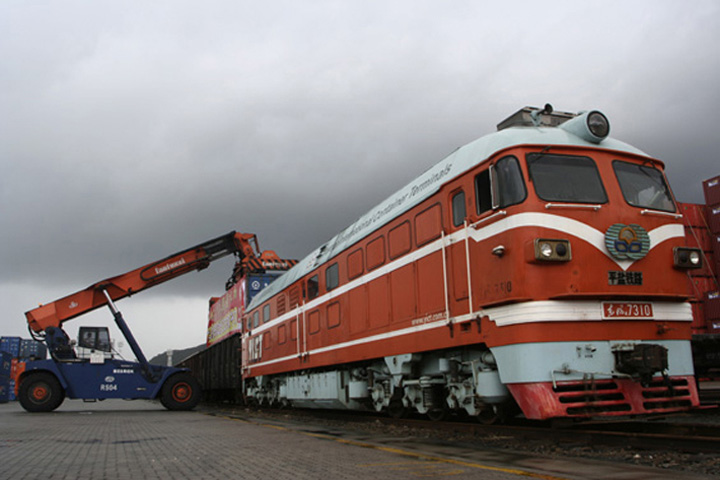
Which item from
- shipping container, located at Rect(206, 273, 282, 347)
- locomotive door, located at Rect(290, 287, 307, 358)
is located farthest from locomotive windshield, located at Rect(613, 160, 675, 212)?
shipping container, located at Rect(206, 273, 282, 347)

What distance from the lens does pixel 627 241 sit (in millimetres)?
7480

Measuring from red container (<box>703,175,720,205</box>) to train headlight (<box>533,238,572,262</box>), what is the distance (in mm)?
14215

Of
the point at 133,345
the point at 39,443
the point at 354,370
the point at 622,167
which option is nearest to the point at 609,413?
the point at 622,167

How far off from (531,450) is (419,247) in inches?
137

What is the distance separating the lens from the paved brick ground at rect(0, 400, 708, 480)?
558cm

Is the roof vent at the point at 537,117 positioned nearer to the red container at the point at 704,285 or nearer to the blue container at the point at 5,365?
the red container at the point at 704,285

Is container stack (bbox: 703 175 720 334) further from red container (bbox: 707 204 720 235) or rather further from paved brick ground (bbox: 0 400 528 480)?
paved brick ground (bbox: 0 400 528 480)

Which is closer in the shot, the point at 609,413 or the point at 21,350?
the point at 609,413

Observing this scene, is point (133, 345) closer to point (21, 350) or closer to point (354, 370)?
point (354, 370)

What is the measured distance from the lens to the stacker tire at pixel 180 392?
1986 cm

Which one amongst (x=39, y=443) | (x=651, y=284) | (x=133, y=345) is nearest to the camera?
(x=651, y=284)

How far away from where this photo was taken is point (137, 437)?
9.95 m

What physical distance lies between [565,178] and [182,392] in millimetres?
16087

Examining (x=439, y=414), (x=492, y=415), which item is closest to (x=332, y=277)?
(x=439, y=414)
